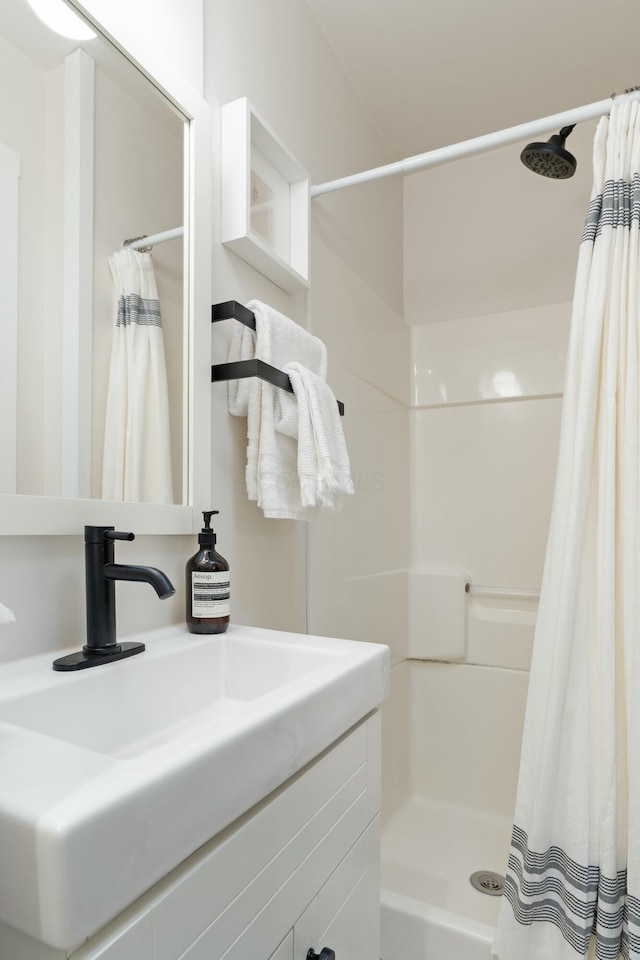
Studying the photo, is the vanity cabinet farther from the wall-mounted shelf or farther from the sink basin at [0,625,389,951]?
the wall-mounted shelf

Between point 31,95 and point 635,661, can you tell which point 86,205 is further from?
point 635,661

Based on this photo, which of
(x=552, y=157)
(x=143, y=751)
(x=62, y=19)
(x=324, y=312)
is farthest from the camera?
(x=324, y=312)

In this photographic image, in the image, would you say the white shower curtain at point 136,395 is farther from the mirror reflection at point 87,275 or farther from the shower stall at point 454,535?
the shower stall at point 454,535

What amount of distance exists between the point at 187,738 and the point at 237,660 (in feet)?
1.31

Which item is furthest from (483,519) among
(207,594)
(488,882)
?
(207,594)

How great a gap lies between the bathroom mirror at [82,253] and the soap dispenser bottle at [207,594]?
84 mm

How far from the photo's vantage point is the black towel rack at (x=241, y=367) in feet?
3.54

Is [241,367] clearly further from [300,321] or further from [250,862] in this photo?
[250,862]

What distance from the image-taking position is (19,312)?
30.5 inches

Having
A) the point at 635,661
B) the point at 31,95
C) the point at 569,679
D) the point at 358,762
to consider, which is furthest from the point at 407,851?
the point at 31,95

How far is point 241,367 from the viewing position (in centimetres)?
109

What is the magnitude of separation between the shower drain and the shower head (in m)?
1.89

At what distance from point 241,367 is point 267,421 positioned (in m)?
0.11

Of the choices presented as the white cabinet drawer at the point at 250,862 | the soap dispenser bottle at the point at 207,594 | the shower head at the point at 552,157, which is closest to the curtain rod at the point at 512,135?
the shower head at the point at 552,157
